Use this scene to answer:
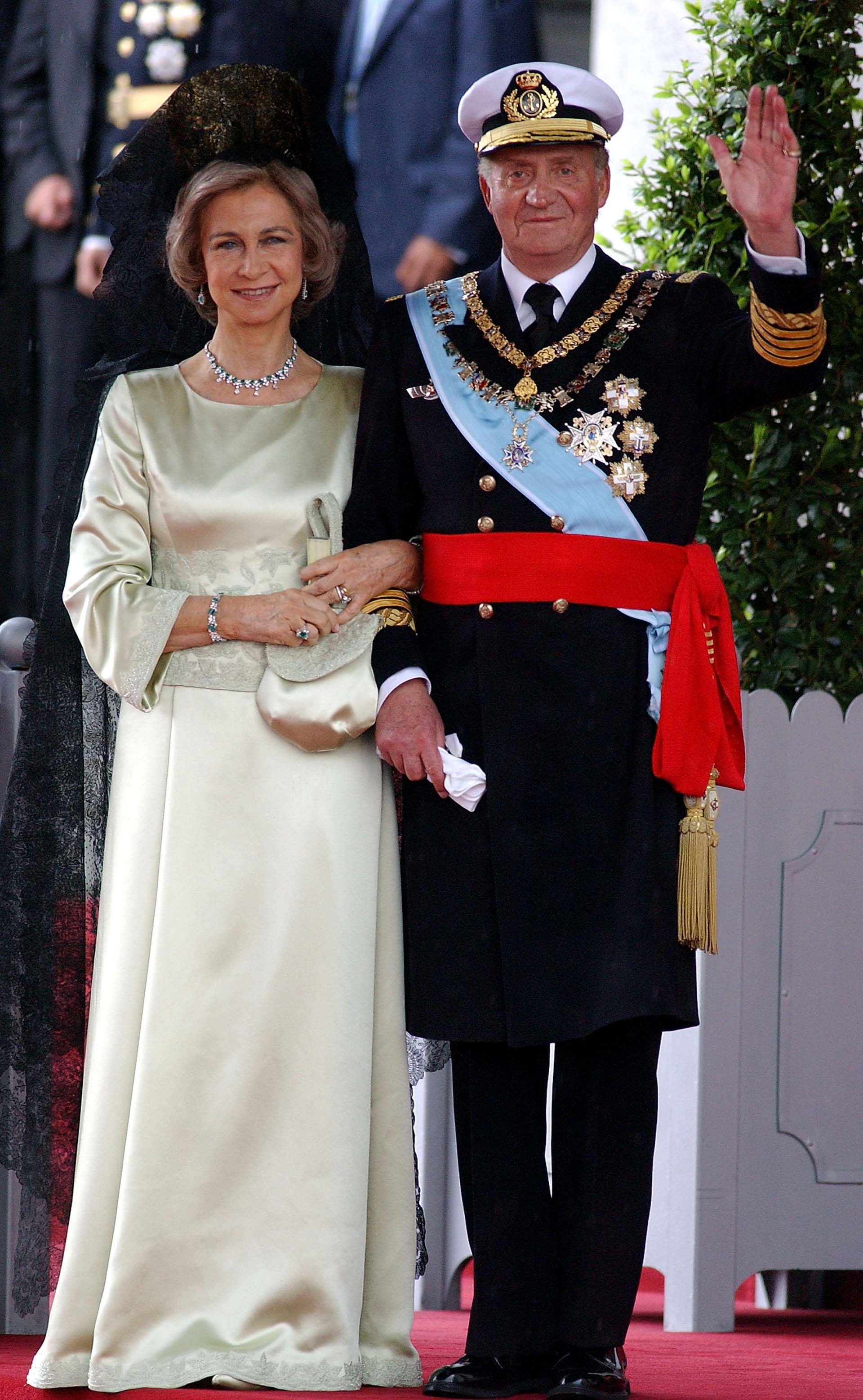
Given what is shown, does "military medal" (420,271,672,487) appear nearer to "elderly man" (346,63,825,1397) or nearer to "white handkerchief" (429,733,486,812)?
"elderly man" (346,63,825,1397)

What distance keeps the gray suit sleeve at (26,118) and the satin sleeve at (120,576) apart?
281cm

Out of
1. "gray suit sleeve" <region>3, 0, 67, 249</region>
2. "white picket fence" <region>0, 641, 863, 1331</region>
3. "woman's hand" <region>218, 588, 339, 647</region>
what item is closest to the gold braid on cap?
"woman's hand" <region>218, 588, 339, 647</region>

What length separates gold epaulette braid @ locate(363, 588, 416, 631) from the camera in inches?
108

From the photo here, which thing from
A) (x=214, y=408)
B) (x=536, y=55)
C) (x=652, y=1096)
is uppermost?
(x=536, y=55)

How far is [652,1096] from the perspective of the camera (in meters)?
2.61

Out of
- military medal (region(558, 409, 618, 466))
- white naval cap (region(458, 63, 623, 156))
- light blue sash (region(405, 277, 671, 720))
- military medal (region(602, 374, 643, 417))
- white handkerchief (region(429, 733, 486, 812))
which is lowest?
white handkerchief (region(429, 733, 486, 812))

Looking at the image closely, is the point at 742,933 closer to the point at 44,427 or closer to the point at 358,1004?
the point at 358,1004

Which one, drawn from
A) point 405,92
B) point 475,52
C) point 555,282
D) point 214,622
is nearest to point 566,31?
point 475,52

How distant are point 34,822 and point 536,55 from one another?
3.27 metres

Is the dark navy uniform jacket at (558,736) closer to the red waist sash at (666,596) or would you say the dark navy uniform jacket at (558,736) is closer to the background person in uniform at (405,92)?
the red waist sash at (666,596)

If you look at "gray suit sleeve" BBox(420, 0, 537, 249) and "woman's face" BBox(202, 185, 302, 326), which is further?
"gray suit sleeve" BBox(420, 0, 537, 249)

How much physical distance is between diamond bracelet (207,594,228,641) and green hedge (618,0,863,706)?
4.95 ft

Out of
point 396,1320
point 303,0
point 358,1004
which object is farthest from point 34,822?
point 303,0

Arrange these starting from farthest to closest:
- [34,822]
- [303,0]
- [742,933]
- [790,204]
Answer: [303,0], [742,933], [34,822], [790,204]
